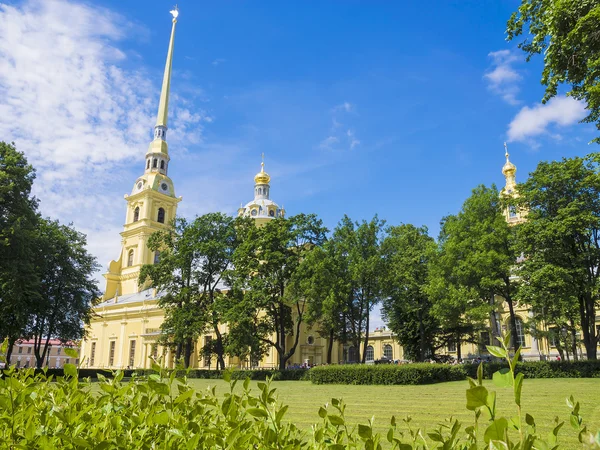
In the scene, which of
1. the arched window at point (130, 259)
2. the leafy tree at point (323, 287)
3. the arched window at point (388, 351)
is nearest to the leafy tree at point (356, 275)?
the leafy tree at point (323, 287)

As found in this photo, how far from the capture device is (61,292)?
36938 mm

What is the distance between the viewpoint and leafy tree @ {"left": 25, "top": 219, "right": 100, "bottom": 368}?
3575 centimetres

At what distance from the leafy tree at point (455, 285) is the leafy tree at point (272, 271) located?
32.0 ft

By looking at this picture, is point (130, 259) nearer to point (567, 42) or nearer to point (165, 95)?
point (165, 95)

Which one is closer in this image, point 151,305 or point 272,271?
point 272,271

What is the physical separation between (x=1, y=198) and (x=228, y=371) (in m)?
28.3

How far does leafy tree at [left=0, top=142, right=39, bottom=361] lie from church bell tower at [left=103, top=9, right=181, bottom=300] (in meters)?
36.2

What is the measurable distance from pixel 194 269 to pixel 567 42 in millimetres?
32845

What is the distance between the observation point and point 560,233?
2691 centimetres

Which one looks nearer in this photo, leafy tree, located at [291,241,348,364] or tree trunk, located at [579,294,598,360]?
tree trunk, located at [579,294,598,360]

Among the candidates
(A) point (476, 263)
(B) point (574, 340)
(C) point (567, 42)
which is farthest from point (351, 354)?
(C) point (567, 42)

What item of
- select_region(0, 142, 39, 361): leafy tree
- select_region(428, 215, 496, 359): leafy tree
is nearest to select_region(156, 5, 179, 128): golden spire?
select_region(0, 142, 39, 361): leafy tree

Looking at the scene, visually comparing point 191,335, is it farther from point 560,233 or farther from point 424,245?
point 560,233

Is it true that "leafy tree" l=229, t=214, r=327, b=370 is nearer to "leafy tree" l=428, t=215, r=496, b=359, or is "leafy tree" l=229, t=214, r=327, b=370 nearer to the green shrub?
"leafy tree" l=428, t=215, r=496, b=359
